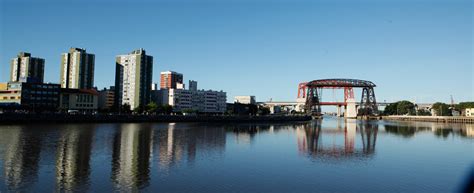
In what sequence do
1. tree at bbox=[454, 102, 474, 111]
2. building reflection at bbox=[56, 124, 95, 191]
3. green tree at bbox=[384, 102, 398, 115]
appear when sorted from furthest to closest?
green tree at bbox=[384, 102, 398, 115]
tree at bbox=[454, 102, 474, 111]
building reflection at bbox=[56, 124, 95, 191]

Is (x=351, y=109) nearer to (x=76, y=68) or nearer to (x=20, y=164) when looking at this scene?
(x=76, y=68)

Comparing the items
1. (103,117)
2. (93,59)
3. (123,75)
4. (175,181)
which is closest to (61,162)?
(175,181)

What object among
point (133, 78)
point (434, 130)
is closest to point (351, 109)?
point (133, 78)

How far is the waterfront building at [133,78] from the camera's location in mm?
117562

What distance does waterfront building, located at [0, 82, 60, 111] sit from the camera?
282 ft

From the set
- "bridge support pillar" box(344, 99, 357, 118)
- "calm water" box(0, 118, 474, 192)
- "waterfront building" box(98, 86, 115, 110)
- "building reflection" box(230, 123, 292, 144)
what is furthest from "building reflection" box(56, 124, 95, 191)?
"bridge support pillar" box(344, 99, 357, 118)

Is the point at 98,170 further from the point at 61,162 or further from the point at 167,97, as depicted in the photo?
the point at 167,97

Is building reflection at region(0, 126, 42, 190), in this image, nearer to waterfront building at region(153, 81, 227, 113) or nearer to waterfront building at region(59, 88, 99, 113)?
waterfront building at region(59, 88, 99, 113)

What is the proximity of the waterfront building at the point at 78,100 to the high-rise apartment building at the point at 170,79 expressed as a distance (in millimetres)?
61650

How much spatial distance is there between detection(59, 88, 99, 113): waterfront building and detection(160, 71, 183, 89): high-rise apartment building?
61.7 meters

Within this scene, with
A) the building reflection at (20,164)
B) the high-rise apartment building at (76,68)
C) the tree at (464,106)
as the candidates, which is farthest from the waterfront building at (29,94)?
the tree at (464,106)

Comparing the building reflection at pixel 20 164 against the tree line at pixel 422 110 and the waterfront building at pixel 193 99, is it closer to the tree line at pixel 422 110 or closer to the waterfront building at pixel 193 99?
the waterfront building at pixel 193 99

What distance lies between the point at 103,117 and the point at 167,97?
65.1 meters

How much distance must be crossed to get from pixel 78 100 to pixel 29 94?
14152 millimetres
